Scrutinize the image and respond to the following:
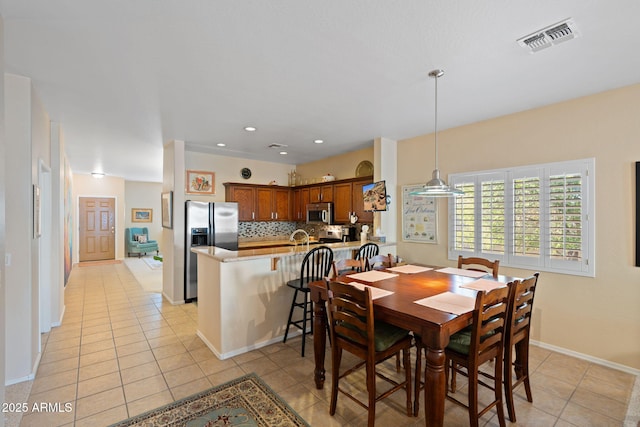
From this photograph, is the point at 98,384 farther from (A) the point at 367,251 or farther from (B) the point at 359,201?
(B) the point at 359,201

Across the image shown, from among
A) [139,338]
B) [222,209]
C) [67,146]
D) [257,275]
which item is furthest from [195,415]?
[67,146]

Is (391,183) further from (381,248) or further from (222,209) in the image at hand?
(222,209)

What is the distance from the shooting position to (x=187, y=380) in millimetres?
2590

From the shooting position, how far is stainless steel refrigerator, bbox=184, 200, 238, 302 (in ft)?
15.9

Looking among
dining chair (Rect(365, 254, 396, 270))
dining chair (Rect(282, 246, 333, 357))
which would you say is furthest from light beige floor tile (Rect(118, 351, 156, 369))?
dining chair (Rect(365, 254, 396, 270))

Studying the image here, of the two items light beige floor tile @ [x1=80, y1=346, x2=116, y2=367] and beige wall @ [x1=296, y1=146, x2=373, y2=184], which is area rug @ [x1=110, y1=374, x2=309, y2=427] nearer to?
light beige floor tile @ [x1=80, y1=346, x2=116, y2=367]

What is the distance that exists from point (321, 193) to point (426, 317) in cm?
425

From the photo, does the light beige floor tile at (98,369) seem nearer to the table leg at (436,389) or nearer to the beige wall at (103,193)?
the table leg at (436,389)

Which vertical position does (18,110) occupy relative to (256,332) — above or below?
above

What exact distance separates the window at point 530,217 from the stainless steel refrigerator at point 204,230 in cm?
364

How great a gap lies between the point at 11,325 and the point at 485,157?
16.9 ft

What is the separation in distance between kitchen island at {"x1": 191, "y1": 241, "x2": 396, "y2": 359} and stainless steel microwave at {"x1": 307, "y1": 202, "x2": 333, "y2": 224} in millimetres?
2081

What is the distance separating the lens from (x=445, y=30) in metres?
1.93

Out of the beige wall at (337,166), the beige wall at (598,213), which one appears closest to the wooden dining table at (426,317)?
the beige wall at (598,213)
